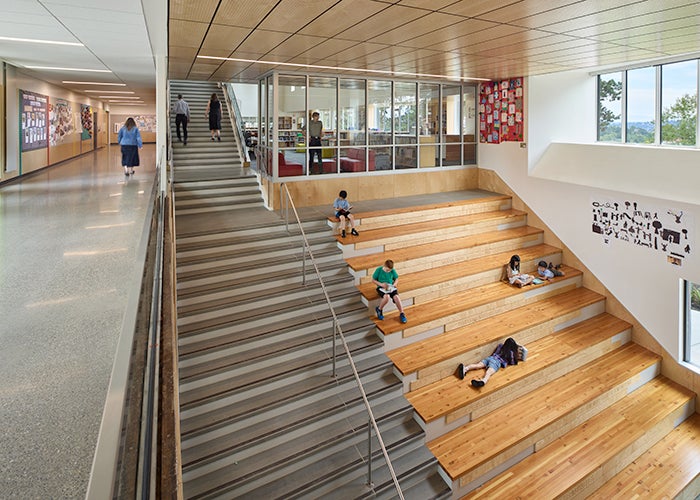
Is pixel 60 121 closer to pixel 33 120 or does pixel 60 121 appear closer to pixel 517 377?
pixel 33 120

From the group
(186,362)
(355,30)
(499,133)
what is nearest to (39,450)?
(186,362)

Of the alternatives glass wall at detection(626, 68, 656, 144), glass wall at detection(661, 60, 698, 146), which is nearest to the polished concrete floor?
glass wall at detection(661, 60, 698, 146)

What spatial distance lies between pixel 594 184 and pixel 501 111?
123 inches

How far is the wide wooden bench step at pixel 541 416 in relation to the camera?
5035 mm

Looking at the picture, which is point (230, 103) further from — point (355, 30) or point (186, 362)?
point (186, 362)

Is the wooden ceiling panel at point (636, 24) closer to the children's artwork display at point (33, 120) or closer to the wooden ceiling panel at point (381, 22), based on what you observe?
the wooden ceiling panel at point (381, 22)

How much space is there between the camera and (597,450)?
18.5 ft

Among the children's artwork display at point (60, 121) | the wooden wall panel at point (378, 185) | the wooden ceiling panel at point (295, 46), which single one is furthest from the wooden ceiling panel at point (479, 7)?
the children's artwork display at point (60, 121)

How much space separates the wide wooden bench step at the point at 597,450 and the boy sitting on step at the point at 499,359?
777 millimetres

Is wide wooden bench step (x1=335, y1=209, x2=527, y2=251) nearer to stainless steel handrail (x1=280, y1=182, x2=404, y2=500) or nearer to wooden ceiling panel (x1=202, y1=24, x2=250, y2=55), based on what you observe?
stainless steel handrail (x1=280, y1=182, x2=404, y2=500)

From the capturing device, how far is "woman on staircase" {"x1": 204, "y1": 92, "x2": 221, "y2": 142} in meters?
11.7

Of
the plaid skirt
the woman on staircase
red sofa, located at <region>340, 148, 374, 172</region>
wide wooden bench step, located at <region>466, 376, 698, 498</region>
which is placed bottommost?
wide wooden bench step, located at <region>466, 376, 698, 498</region>

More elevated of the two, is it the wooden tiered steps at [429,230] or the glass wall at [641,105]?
the glass wall at [641,105]

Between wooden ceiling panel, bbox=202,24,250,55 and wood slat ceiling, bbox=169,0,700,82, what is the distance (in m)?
0.01
